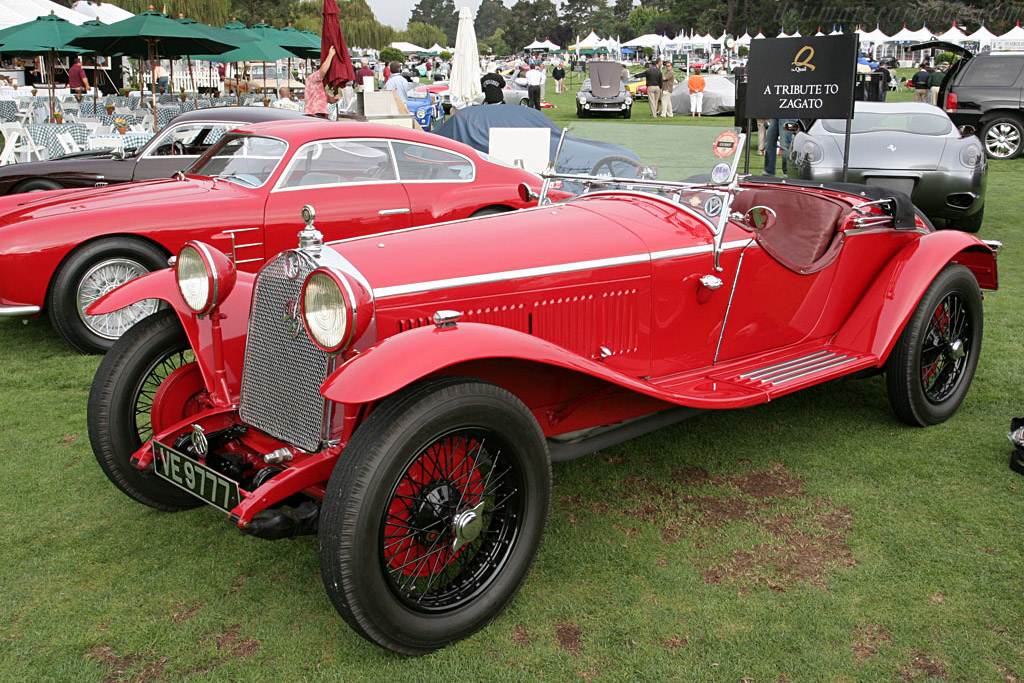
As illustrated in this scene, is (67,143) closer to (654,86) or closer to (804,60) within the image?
(804,60)

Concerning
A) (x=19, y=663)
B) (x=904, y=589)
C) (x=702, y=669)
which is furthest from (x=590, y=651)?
(x=19, y=663)

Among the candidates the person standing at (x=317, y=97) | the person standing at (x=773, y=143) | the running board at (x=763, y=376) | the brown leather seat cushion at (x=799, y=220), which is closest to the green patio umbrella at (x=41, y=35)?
the person standing at (x=317, y=97)

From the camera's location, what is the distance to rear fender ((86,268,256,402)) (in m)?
3.25

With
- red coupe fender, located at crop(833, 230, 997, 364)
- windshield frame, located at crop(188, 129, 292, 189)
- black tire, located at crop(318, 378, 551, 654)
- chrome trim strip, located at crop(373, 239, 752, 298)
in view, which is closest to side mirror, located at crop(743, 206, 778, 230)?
chrome trim strip, located at crop(373, 239, 752, 298)

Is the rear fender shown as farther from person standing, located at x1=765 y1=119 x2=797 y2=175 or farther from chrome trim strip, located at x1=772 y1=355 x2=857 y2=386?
person standing, located at x1=765 y1=119 x2=797 y2=175

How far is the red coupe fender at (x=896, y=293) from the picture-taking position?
405cm

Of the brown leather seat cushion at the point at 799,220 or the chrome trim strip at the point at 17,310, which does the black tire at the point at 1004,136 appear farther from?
the chrome trim strip at the point at 17,310

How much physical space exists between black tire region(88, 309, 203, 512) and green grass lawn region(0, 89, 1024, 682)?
0.17 meters

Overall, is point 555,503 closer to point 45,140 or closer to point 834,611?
point 834,611

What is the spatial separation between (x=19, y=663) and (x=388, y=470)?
53.3 inches

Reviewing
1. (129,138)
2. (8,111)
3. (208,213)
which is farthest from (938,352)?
(8,111)

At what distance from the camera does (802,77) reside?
6.16 metres

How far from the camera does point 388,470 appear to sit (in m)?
2.37

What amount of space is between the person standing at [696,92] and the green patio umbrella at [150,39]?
13.7 m
